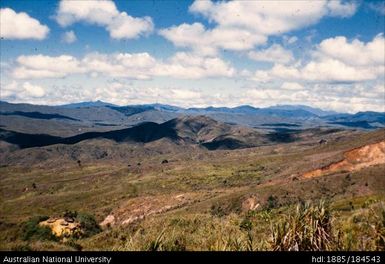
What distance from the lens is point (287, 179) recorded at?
450 feet

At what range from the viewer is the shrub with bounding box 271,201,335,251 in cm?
1614

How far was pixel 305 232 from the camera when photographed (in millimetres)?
16234

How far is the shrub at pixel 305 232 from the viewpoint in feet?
53.0

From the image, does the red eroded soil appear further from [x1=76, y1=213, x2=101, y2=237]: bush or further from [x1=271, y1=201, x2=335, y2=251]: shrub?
[x1=271, y1=201, x2=335, y2=251]: shrub

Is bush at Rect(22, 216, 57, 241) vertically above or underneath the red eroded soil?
underneath

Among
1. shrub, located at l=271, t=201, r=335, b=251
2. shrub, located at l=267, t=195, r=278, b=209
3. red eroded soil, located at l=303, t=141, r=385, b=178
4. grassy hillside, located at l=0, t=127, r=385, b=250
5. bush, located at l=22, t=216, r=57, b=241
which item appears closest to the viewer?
shrub, located at l=271, t=201, r=335, b=251

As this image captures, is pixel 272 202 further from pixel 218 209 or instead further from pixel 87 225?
pixel 87 225

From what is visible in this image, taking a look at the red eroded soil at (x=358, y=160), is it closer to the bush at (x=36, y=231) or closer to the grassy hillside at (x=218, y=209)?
the grassy hillside at (x=218, y=209)

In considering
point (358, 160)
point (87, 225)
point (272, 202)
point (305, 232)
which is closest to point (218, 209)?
point (272, 202)

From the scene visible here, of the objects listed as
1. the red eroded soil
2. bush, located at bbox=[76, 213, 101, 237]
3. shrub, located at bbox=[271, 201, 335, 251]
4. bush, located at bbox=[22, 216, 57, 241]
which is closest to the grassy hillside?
shrub, located at bbox=[271, 201, 335, 251]

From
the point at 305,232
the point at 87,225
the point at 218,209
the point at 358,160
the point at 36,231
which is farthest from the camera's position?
the point at 358,160

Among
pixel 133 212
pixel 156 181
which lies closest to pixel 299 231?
pixel 133 212

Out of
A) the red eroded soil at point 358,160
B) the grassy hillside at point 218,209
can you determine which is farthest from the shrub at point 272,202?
the red eroded soil at point 358,160
